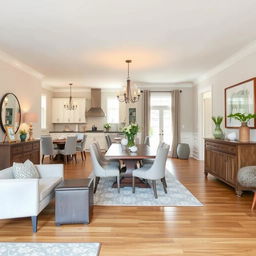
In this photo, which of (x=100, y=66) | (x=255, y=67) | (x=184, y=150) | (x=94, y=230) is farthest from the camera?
(x=184, y=150)

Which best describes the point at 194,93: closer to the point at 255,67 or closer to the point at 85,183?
the point at 255,67

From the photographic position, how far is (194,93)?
28.1 feet

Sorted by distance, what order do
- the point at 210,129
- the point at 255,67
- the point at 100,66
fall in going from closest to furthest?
the point at 255,67
the point at 100,66
the point at 210,129

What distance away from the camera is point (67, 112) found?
33.6ft

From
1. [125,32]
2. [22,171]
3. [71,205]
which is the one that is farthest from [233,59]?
[22,171]

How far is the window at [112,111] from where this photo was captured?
10578mm

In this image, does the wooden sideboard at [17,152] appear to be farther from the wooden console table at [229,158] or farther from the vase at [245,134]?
the vase at [245,134]

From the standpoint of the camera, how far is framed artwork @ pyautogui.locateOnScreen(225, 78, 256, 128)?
4504 mm

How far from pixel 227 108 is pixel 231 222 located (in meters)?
3.37

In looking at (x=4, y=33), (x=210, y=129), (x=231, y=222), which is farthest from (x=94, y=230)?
(x=210, y=129)

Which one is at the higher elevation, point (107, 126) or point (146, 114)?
point (146, 114)

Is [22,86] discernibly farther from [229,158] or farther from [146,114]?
[229,158]

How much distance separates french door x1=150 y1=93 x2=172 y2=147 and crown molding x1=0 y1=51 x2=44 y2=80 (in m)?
4.21

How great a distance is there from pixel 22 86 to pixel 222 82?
17.5 ft
